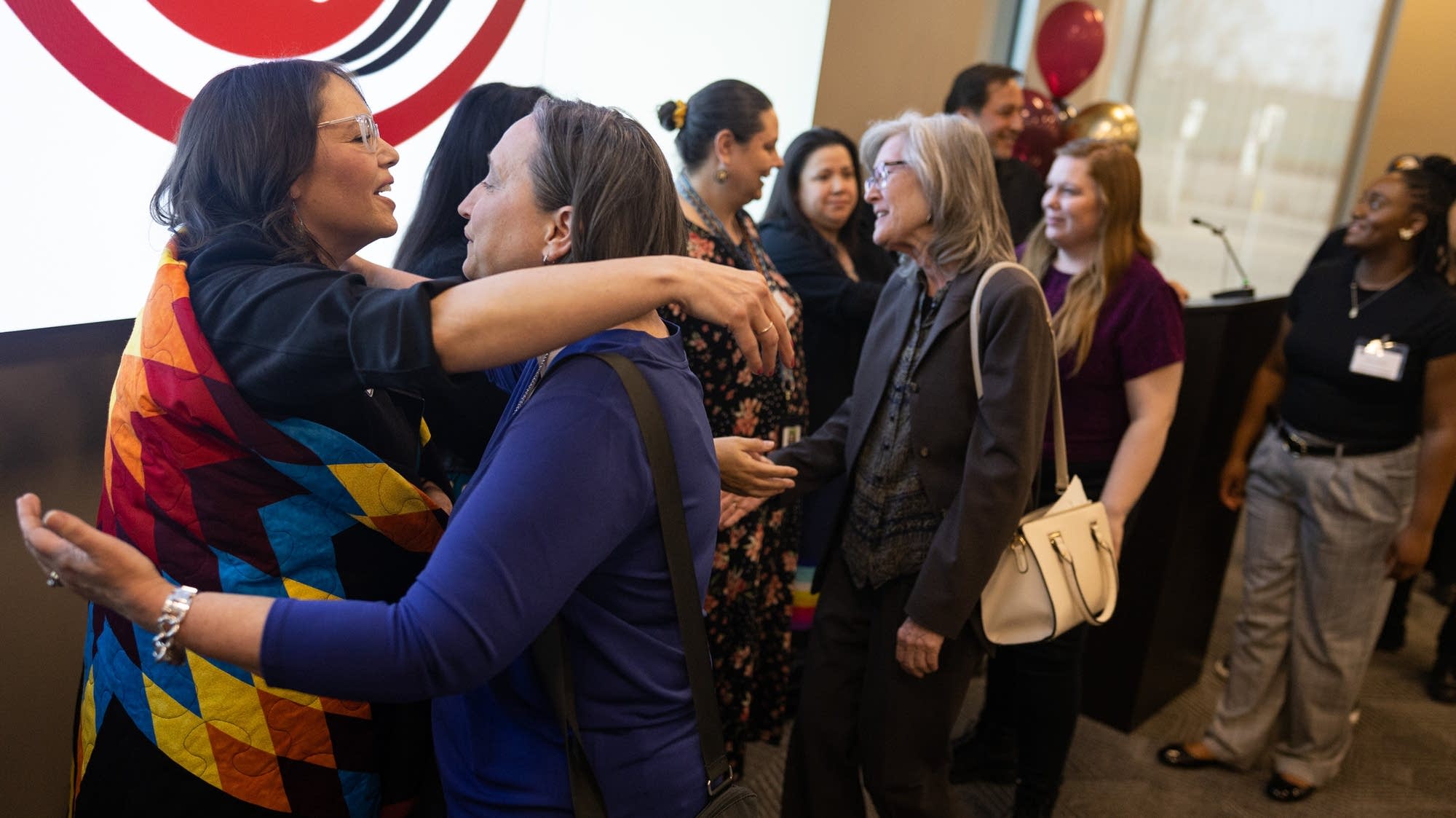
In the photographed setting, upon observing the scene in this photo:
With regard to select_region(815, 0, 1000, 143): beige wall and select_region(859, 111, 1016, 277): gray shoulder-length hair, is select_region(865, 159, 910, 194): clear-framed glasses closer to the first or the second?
select_region(859, 111, 1016, 277): gray shoulder-length hair

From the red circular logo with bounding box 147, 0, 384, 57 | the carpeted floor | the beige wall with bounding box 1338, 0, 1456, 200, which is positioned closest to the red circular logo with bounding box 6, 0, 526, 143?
the red circular logo with bounding box 147, 0, 384, 57

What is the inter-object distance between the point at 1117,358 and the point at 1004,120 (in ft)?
4.94

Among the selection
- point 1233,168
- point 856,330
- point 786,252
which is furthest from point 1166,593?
point 1233,168

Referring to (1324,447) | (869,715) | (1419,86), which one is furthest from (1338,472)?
(1419,86)

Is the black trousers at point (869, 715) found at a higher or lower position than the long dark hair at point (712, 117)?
lower

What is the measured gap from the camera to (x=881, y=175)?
2133 millimetres

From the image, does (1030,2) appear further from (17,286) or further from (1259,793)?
(17,286)

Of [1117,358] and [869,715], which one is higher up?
[1117,358]

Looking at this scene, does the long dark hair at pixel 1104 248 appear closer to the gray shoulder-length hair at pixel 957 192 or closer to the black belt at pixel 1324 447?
the gray shoulder-length hair at pixel 957 192

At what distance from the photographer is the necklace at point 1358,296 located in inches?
115

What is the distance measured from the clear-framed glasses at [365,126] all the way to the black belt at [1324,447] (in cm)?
276

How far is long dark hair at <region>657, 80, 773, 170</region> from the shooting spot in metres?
2.76

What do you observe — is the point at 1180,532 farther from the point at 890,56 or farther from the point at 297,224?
the point at 297,224

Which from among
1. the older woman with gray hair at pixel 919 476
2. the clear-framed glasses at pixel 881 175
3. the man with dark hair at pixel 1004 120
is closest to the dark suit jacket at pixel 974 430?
the older woman with gray hair at pixel 919 476
